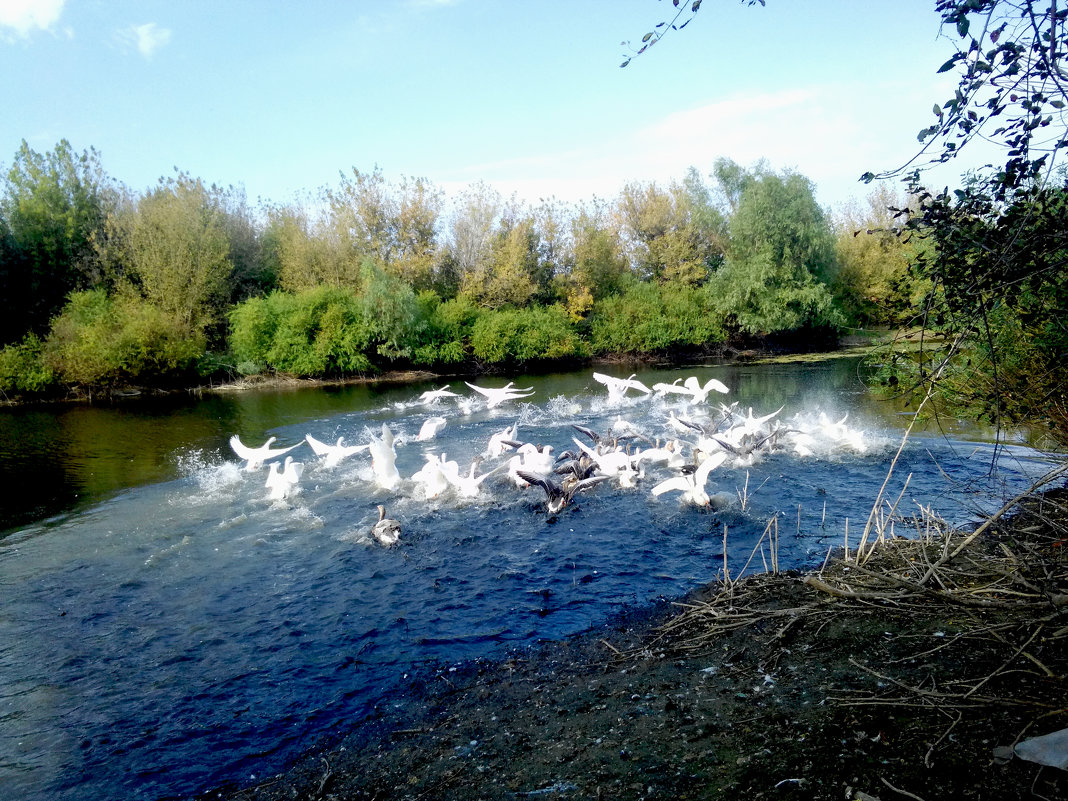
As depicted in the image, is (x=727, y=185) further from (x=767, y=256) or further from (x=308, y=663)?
(x=308, y=663)

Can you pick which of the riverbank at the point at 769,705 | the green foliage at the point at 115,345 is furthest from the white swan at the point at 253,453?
the green foliage at the point at 115,345

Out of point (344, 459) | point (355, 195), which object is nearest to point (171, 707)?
point (344, 459)

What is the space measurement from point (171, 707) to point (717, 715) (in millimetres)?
4385

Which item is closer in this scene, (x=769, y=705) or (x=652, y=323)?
(x=769, y=705)

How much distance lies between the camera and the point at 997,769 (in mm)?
2701

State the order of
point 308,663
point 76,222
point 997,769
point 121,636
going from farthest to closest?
1. point 76,222
2. point 121,636
3. point 308,663
4. point 997,769

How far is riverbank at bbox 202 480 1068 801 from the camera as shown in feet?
9.83

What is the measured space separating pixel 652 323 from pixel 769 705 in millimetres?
38455

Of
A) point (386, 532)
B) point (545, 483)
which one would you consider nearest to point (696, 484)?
point (545, 483)

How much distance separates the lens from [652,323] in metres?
41.2

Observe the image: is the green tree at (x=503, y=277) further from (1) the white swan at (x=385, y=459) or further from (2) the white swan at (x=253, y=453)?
(1) the white swan at (x=385, y=459)

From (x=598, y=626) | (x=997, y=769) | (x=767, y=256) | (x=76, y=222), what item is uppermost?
(x=76, y=222)

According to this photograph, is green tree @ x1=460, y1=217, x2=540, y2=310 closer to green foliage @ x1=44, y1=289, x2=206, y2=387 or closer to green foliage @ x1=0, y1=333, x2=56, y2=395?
green foliage @ x1=44, y1=289, x2=206, y2=387

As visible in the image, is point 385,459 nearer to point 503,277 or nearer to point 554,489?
point 554,489
